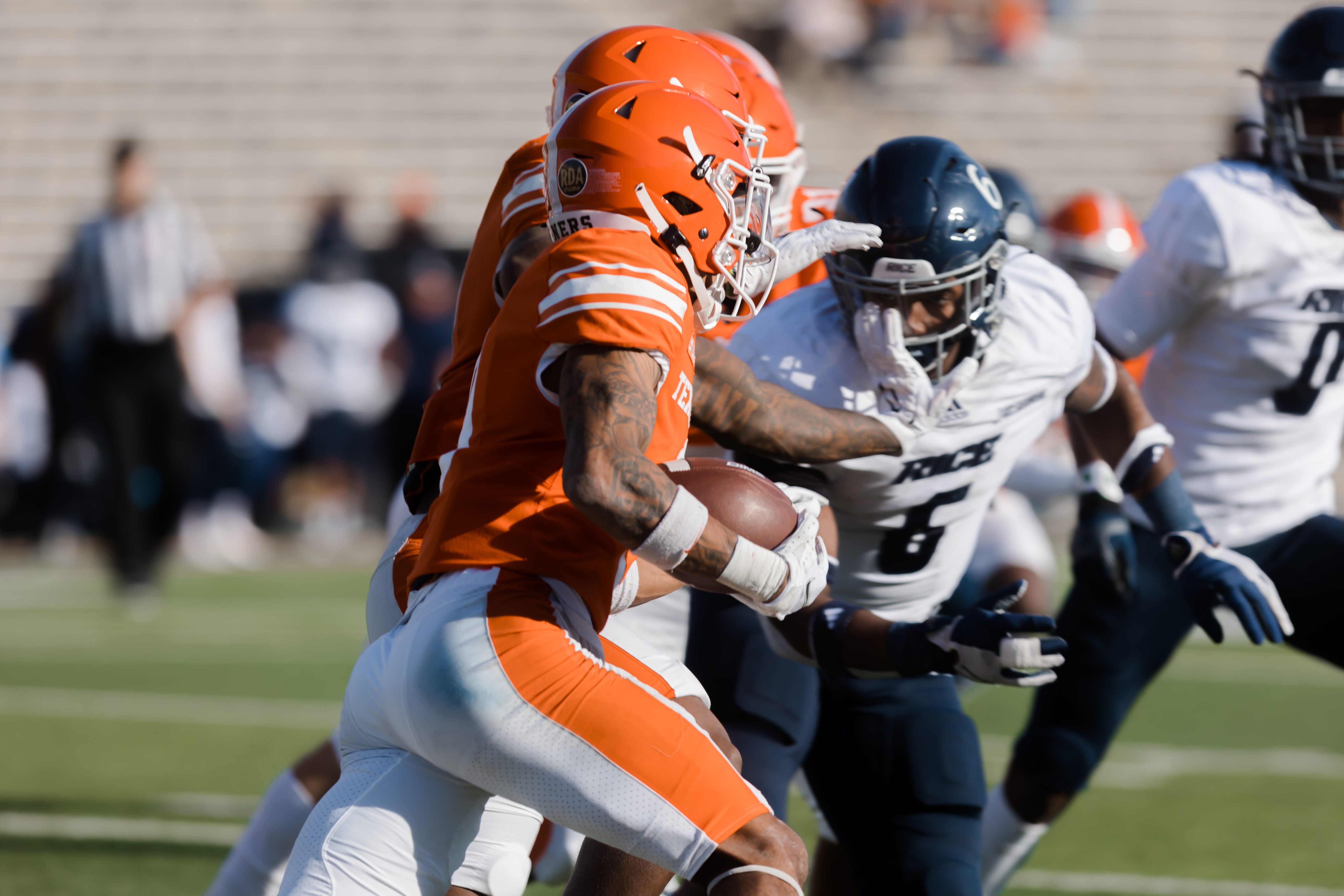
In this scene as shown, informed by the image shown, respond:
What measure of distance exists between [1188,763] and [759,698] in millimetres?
3157

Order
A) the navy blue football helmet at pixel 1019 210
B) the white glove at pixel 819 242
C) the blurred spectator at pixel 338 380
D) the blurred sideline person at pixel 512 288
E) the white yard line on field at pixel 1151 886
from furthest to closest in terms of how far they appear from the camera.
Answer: the blurred spectator at pixel 338 380 → the navy blue football helmet at pixel 1019 210 → the white yard line on field at pixel 1151 886 → the white glove at pixel 819 242 → the blurred sideline person at pixel 512 288

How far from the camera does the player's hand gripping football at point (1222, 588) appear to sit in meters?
3.34

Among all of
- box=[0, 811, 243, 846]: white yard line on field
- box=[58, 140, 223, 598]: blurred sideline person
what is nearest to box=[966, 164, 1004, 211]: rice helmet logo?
box=[0, 811, 243, 846]: white yard line on field

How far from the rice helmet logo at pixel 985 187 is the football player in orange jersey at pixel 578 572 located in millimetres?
742

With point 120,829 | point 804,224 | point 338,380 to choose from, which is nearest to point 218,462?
point 338,380

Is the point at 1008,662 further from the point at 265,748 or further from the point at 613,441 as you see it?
the point at 265,748

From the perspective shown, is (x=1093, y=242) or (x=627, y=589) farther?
(x=1093, y=242)

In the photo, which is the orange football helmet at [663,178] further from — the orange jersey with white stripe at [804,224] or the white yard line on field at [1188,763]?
the white yard line on field at [1188,763]

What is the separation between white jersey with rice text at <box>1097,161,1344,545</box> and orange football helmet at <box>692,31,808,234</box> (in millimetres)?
792

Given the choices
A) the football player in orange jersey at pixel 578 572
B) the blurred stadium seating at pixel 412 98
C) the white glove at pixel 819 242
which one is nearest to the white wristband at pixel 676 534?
the football player in orange jersey at pixel 578 572

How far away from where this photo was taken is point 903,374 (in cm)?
308

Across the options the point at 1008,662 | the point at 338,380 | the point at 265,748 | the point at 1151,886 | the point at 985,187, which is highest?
A: the point at 985,187

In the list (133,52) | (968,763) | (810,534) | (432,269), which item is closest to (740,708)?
(968,763)

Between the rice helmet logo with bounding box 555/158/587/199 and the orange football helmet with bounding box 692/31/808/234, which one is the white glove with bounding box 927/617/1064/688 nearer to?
the rice helmet logo with bounding box 555/158/587/199
